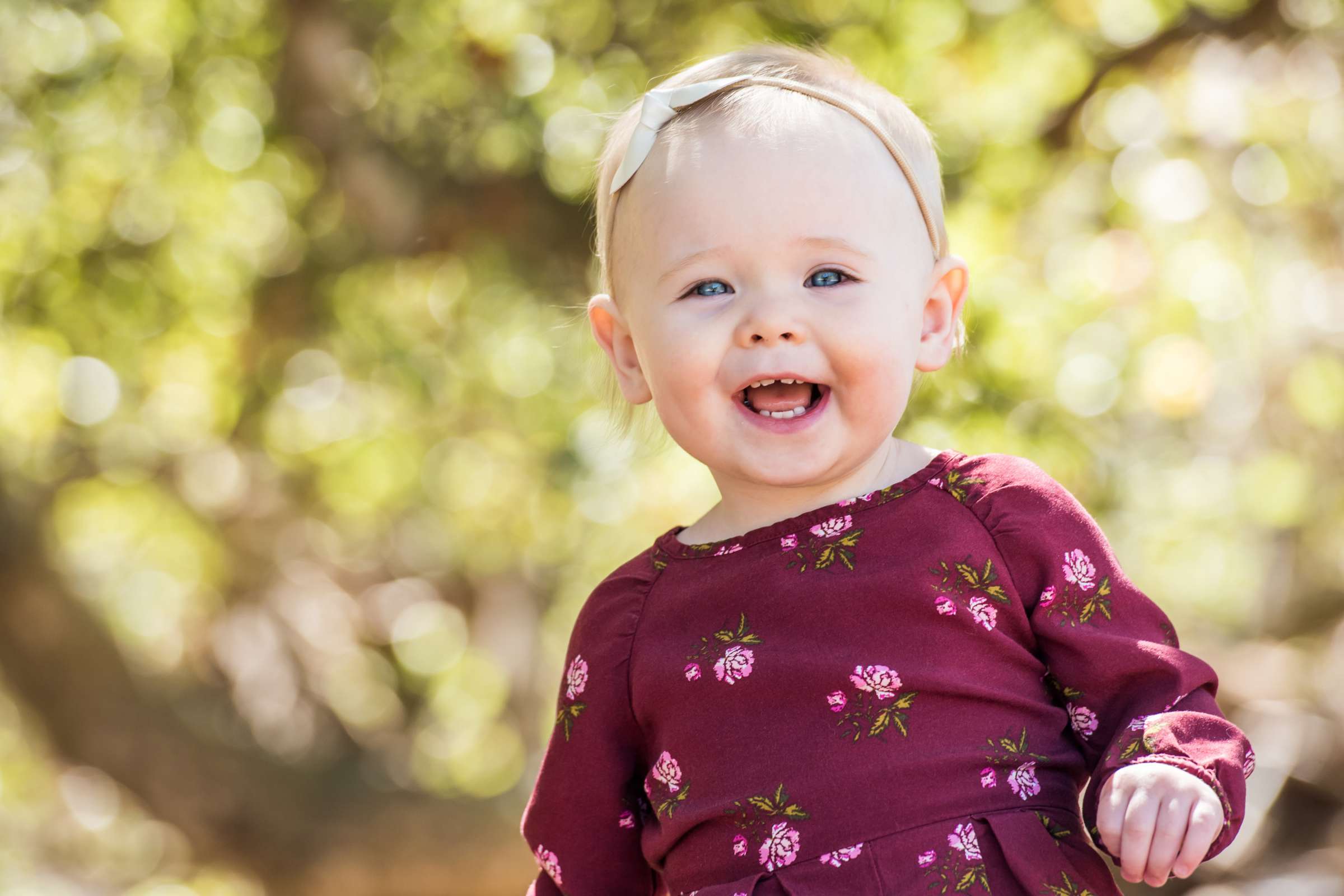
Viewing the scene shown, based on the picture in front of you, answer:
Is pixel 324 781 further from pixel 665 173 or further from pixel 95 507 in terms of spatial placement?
pixel 665 173

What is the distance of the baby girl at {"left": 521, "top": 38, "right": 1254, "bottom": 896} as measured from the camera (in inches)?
53.7

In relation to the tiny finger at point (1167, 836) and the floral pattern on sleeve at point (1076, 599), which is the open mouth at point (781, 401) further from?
the tiny finger at point (1167, 836)

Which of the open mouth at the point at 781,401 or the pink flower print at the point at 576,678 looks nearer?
the open mouth at the point at 781,401

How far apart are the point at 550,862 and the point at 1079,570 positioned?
2.26 ft

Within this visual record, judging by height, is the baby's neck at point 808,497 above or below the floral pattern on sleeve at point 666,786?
above

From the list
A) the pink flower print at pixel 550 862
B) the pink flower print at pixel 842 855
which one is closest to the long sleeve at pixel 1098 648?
the pink flower print at pixel 842 855

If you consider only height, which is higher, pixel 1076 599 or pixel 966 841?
pixel 1076 599

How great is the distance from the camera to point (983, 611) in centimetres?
142

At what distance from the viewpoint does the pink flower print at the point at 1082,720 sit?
1.42 meters

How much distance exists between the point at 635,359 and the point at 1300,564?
3853 mm

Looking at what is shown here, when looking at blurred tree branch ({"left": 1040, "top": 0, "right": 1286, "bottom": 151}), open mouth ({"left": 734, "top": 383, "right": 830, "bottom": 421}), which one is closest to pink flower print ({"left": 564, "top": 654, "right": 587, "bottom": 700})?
open mouth ({"left": 734, "top": 383, "right": 830, "bottom": 421})

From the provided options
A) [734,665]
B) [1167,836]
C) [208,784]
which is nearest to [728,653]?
[734,665]

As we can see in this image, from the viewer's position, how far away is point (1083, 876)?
1.37 metres

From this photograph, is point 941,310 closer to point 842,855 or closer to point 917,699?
point 917,699
